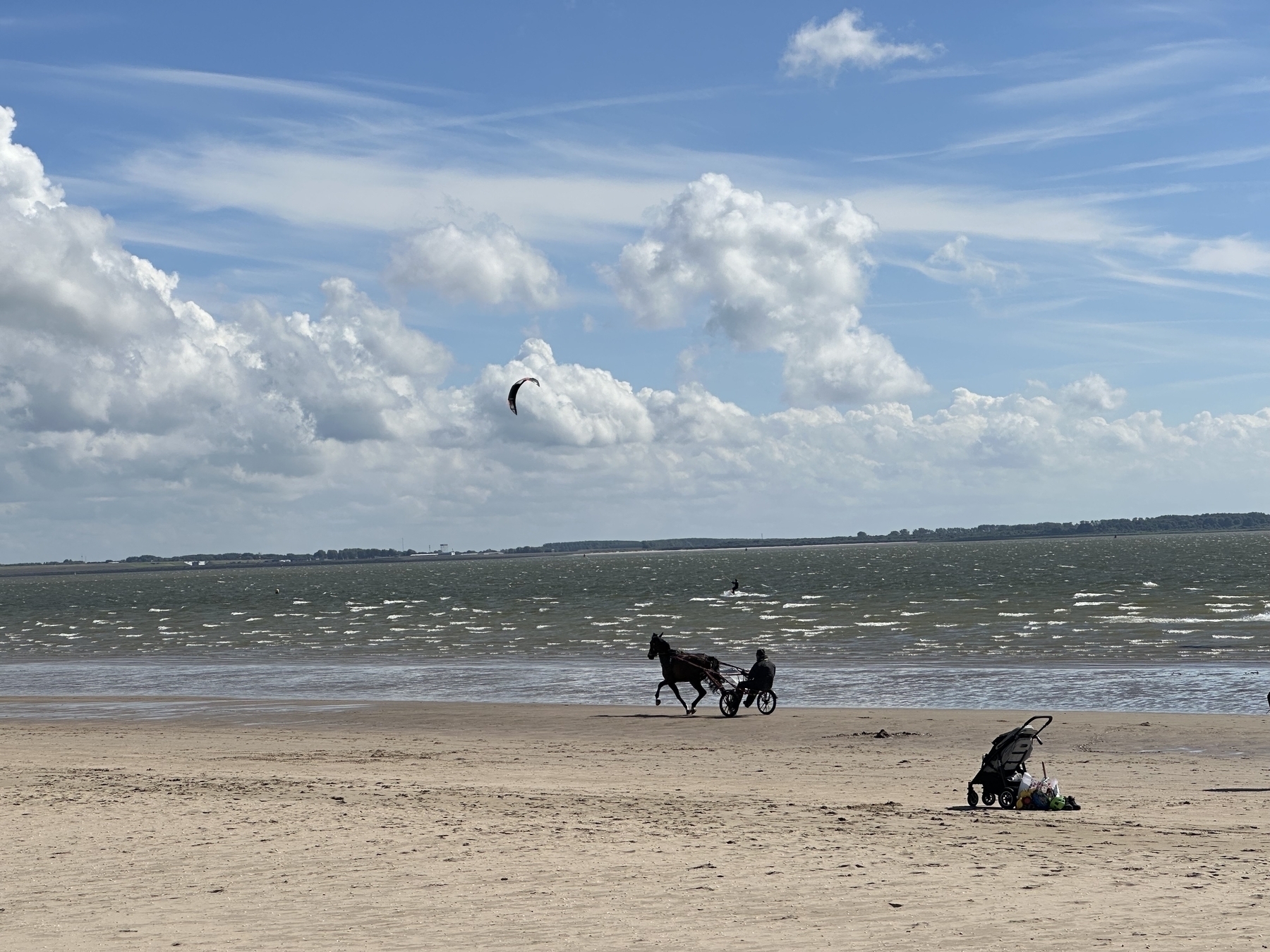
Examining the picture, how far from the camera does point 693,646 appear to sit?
1937 inches

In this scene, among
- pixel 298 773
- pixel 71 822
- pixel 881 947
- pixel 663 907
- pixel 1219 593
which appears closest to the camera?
pixel 881 947

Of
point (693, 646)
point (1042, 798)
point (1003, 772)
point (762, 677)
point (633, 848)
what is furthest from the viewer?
point (693, 646)

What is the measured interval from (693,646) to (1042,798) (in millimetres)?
34620

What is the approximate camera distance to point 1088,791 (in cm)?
1647

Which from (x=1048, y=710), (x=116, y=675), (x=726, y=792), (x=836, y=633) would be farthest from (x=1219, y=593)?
(x=726, y=792)

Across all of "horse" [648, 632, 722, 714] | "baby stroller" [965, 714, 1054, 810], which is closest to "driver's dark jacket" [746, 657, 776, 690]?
"horse" [648, 632, 722, 714]

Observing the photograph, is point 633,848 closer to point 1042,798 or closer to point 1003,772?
point 1003,772

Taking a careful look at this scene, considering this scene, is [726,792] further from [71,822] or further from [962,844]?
[71,822]

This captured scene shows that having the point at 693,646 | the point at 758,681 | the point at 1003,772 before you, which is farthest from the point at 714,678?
the point at 693,646

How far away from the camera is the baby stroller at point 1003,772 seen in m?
14.9

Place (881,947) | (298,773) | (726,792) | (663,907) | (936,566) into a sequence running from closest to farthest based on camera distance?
(881,947)
(663,907)
(726,792)
(298,773)
(936,566)

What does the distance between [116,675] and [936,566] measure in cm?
12240

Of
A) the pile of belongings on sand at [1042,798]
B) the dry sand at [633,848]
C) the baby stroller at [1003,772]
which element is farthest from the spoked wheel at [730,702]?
the pile of belongings on sand at [1042,798]

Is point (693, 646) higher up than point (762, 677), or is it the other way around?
point (762, 677)
